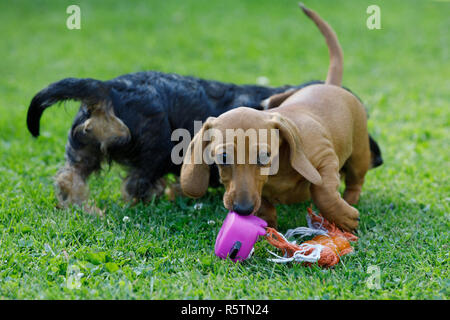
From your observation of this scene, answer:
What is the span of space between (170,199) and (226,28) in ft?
24.9

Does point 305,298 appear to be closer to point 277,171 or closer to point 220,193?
Answer: point 277,171

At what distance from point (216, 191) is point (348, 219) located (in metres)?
1.42

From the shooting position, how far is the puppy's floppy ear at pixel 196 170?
11.4 ft

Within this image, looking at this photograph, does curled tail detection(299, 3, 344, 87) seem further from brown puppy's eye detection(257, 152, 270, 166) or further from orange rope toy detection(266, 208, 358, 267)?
brown puppy's eye detection(257, 152, 270, 166)

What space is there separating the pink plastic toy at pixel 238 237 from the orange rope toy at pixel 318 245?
0.41 feet

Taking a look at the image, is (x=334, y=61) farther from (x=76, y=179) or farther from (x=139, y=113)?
(x=76, y=179)

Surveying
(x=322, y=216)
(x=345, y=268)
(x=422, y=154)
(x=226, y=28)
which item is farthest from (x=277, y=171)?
(x=226, y=28)

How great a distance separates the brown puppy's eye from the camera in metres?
3.15

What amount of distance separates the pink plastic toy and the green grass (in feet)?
0.26

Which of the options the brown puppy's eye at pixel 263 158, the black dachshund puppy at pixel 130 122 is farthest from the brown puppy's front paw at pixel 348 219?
the black dachshund puppy at pixel 130 122

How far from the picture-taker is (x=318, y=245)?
10.8ft

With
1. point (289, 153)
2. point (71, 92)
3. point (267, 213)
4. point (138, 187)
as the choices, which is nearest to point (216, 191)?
point (138, 187)

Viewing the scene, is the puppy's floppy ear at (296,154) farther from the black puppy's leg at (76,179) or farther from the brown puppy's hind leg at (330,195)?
the black puppy's leg at (76,179)

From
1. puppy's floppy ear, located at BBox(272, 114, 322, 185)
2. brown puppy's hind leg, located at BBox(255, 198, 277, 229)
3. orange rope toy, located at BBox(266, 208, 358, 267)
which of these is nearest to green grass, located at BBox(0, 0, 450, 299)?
orange rope toy, located at BBox(266, 208, 358, 267)
